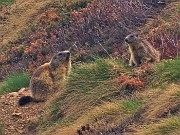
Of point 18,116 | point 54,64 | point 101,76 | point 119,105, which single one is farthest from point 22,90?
point 119,105

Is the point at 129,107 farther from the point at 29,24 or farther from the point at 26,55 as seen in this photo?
the point at 29,24

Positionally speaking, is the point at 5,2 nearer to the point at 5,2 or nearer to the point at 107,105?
the point at 5,2

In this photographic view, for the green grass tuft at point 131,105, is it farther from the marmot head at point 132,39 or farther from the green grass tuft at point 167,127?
the marmot head at point 132,39

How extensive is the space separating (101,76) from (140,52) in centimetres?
165

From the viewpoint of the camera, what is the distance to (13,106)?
1209cm

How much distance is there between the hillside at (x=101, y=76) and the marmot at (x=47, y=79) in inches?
8.8

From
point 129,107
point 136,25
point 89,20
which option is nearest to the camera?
point 129,107

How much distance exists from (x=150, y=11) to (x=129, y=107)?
22.9 ft

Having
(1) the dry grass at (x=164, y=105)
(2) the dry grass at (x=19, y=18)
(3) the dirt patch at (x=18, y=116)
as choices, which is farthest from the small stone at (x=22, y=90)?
(2) the dry grass at (x=19, y=18)

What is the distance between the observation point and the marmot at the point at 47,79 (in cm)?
1220

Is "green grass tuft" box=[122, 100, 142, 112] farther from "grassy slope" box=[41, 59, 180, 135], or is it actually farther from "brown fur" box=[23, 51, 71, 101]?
"brown fur" box=[23, 51, 71, 101]

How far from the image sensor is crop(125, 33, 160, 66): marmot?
1151cm

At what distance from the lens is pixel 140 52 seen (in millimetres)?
11977

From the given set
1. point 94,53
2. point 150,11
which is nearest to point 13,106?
point 94,53
